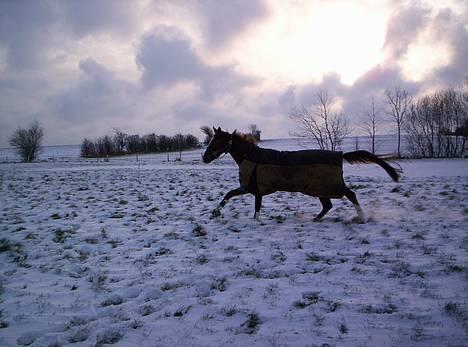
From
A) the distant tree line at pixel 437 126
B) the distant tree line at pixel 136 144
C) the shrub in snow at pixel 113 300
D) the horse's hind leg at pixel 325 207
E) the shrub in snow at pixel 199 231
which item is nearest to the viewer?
the shrub in snow at pixel 113 300

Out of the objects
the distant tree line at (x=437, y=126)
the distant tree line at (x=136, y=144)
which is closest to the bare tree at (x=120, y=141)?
the distant tree line at (x=136, y=144)

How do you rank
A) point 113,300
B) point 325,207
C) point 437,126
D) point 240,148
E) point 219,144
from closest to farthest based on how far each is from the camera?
point 113,300 < point 325,207 < point 240,148 < point 219,144 < point 437,126

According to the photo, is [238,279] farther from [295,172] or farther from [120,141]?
[120,141]

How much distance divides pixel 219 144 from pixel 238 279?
392cm

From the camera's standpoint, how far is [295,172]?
20.3ft

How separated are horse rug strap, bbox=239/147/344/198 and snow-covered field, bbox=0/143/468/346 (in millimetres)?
685

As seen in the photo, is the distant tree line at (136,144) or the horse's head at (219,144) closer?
the horse's head at (219,144)

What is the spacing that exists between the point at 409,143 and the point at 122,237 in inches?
1986

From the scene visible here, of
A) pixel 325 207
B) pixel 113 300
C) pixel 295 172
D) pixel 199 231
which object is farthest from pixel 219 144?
pixel 113 300

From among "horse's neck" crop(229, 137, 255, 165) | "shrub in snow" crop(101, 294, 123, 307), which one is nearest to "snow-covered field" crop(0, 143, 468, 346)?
"shrub in snow" crop(101, 294, 123, 307)

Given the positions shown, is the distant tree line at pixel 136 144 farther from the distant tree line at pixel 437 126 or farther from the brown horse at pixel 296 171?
the brown horse at pixel 296 171

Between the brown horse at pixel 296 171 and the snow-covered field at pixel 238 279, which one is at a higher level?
the brown horse at pixel 296 171

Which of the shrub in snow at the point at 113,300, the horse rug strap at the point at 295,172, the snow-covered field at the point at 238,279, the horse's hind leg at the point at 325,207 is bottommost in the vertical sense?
the shrub in snow at the point at 113,300

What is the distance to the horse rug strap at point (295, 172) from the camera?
606cm
